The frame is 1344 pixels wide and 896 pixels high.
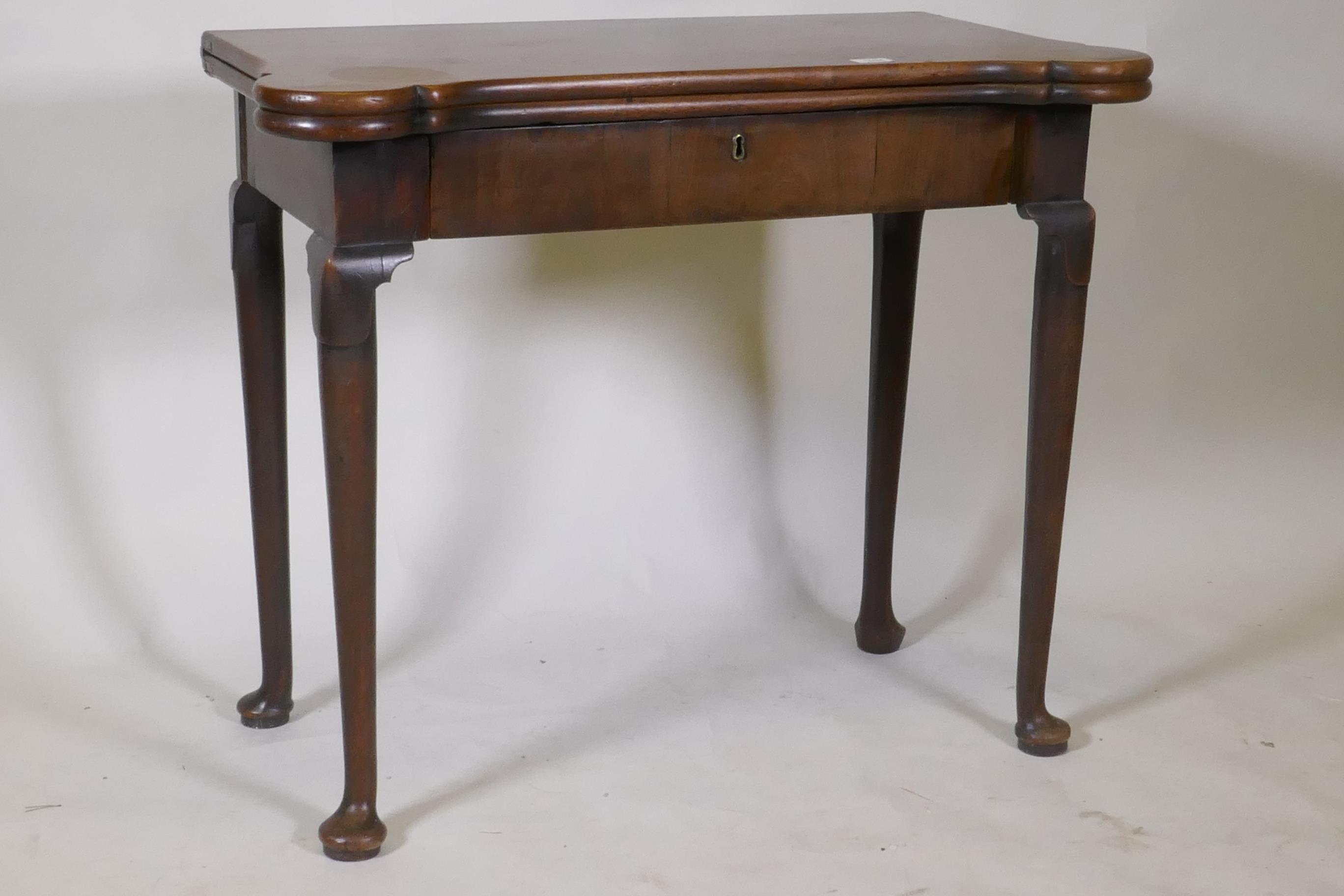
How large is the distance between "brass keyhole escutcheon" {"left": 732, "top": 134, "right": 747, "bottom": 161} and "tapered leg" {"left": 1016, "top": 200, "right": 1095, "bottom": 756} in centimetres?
39

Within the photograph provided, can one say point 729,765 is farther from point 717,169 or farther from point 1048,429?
point 717,169

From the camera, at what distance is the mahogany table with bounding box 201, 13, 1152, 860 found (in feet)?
6.01

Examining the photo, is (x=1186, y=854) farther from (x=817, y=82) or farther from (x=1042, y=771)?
(x=817, y=82)

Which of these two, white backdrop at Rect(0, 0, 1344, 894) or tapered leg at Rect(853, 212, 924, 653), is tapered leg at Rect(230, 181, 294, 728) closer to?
white backdrop at Rect(0, 0, 1344, 894)

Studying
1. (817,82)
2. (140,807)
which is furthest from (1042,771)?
(140,807)

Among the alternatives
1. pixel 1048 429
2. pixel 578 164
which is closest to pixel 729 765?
pixel 1048 429

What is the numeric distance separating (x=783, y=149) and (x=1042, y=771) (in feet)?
3.04

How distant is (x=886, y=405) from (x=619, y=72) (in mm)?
918

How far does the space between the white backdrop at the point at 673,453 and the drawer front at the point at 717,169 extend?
773 mm

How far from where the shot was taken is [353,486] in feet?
6.36

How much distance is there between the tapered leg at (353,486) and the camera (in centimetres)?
184

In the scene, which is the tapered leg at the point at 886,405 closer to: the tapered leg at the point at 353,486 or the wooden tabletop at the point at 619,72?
the wooden tabletop at the point at 619,72

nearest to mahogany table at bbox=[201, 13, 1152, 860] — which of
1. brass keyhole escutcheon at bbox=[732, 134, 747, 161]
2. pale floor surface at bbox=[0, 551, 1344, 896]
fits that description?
brass keyhole escutcheon at bbox=[732, 134, 747, 161]

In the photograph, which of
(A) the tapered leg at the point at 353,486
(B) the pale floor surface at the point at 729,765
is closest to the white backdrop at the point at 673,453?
(B) the pale floor surface at the point at 729,765
